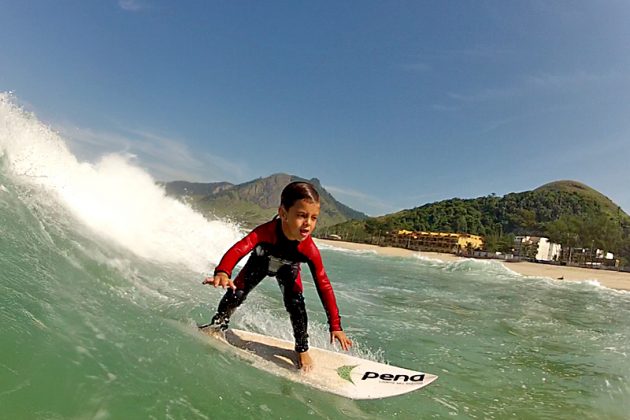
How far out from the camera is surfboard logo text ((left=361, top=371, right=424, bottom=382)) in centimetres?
390

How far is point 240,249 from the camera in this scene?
3.74m

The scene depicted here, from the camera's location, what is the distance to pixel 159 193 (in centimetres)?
1223

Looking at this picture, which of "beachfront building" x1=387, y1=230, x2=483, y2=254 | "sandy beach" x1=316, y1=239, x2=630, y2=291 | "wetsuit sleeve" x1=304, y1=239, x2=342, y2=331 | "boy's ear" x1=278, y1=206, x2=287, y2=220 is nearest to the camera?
"boy's ear" x1=278, y1=206, x2=287, y2=220

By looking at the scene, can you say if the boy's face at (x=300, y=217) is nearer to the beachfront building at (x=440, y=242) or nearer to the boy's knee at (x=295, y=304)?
the boy's knee at (x=295, y=304)

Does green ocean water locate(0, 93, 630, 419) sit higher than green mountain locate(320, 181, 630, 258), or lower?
lower

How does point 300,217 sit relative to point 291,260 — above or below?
above

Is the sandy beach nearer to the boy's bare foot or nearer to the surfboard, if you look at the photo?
the surfboard

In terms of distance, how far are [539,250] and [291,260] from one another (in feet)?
324

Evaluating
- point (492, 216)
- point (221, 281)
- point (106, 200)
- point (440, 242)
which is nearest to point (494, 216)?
point (492, 216)

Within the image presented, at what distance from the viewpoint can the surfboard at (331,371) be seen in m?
3.67

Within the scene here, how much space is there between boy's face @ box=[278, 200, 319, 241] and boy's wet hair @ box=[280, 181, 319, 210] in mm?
31

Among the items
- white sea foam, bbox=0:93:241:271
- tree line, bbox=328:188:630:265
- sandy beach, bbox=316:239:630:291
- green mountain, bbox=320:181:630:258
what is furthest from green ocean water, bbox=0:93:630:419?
green mountain, bbox=320:181:630:258

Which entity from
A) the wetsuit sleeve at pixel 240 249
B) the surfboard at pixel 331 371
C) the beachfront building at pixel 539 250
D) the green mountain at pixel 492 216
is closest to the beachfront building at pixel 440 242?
the green mountain at pixel 492 216

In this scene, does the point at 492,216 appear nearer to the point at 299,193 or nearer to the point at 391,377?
the point at 391,377
